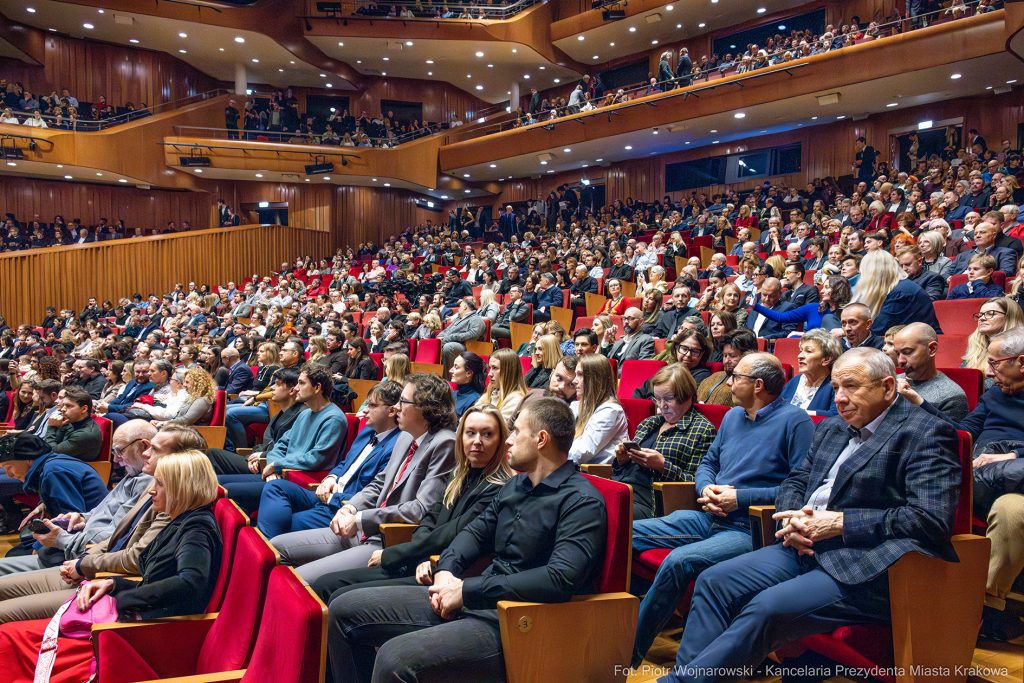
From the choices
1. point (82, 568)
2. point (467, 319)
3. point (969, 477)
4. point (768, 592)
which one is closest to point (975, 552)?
point (969, 477)

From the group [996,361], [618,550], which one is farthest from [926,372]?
[618,550]

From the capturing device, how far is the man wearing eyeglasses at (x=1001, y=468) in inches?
60.4

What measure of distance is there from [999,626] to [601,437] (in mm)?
1029

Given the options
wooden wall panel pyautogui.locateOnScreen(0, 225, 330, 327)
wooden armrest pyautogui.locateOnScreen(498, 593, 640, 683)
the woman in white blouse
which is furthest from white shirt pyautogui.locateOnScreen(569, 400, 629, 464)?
wooden wall panel pyautogui.locateOnScreen(0, 225, 330, 327)

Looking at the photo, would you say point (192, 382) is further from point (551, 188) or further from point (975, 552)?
point (551, 188)

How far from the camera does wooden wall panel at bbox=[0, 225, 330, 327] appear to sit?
30.9 ft

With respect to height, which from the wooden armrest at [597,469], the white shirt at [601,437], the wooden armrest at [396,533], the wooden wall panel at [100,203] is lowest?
the wooden armrest at [396,533]

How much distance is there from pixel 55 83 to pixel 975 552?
13.9 m

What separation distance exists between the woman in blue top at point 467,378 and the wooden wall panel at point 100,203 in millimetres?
11435

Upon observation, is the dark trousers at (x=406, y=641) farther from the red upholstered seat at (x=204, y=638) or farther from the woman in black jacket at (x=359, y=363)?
the woman in black jacket at (x=359, y=363)

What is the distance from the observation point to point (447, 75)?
1298cm

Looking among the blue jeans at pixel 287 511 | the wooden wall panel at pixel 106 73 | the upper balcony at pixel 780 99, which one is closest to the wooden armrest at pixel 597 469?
the blue jeans at pixel 287 511

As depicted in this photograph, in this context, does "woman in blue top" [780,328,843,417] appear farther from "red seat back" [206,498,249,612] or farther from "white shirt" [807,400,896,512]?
"red seat back" [206,498,249,612]

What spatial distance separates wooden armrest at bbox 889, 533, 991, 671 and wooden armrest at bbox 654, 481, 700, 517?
2.06 ft
